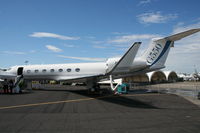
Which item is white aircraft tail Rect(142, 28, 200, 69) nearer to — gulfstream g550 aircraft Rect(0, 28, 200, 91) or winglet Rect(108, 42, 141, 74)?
gulfstream g550 aircraft Rect(0, 28, 200, 91)

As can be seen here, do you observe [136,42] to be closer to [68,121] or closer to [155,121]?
[155,121]

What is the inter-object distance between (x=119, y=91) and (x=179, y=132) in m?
12.9

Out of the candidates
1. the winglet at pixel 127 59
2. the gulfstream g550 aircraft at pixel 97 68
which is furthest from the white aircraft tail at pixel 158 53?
the winglet at pixel 127 59

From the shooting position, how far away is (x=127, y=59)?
440 inches

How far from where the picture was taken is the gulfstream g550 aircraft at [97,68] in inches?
640

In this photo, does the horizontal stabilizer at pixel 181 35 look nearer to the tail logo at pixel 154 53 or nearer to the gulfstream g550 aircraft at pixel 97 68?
the gulfstream g550 aircraft at pixel 97 68

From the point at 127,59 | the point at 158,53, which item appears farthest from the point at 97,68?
the point at 127,59

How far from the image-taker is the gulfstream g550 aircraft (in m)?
16.2

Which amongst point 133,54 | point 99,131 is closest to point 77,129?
point 99,131

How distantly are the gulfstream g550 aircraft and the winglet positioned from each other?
210 centimetres

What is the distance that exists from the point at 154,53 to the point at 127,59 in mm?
6766

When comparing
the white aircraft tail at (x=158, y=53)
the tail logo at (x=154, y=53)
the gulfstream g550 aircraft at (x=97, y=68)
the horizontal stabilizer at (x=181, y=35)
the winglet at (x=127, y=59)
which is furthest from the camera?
the tail logo at (x=154, y=53)

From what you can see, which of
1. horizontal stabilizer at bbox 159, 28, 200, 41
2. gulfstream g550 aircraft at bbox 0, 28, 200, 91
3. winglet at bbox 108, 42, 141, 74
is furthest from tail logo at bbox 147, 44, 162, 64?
winglet at bbox 108, 42, 141, 74

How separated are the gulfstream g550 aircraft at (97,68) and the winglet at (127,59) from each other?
2.10 meters
